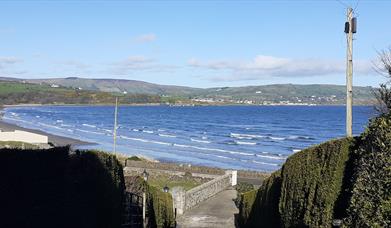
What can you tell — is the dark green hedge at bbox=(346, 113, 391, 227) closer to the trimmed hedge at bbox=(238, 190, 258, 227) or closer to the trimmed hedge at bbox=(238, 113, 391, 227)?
the trimmed hedge at bbox=(238, 113, 391, 227)

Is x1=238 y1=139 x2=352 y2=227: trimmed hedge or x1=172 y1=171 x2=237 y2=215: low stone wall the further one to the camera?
x1=172 y1=171 x2=237 y2=215: low stone wall

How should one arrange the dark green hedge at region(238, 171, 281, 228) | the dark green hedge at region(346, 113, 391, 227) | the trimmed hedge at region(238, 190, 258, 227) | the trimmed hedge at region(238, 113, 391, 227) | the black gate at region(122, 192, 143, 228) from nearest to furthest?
1. the dark green hedge at region(346, 113, 391, 227)
2. the trimmed hedge at region(238, 113, 391, 227)
3. the dark green hedge at region(238, 171, 281, 228)
4. the black gate at region(122, 192, 143, 228)
5. the trimmed hedge at region(238, 190, 258, 227)

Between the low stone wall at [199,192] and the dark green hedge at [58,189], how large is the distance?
13.3 m

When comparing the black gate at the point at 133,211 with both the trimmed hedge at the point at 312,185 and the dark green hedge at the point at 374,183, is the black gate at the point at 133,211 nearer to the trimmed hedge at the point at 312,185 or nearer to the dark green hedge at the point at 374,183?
the trimmed hedge at the point at 312,185

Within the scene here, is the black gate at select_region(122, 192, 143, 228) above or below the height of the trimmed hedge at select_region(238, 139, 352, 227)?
below

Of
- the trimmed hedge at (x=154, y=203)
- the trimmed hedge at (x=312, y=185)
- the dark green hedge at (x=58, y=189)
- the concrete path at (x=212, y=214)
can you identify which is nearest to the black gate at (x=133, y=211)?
the trimmed hedge at (x=154, y=203)

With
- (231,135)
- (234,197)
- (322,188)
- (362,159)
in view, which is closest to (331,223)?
(322,188)

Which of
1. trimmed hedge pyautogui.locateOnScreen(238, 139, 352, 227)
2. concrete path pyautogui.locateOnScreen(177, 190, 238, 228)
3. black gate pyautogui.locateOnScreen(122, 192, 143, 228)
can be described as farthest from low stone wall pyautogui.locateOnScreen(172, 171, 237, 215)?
trimmed hedge pyautogui.locateOnScreen(238, 139, 352, 227)

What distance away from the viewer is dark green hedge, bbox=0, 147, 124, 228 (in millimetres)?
9695

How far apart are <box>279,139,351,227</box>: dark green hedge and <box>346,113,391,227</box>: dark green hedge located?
1395mm

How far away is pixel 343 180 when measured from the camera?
859cm

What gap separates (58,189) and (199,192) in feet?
66.6

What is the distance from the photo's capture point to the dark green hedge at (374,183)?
6117 millimetres

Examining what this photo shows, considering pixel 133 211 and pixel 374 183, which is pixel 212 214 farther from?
pixel 374 183
